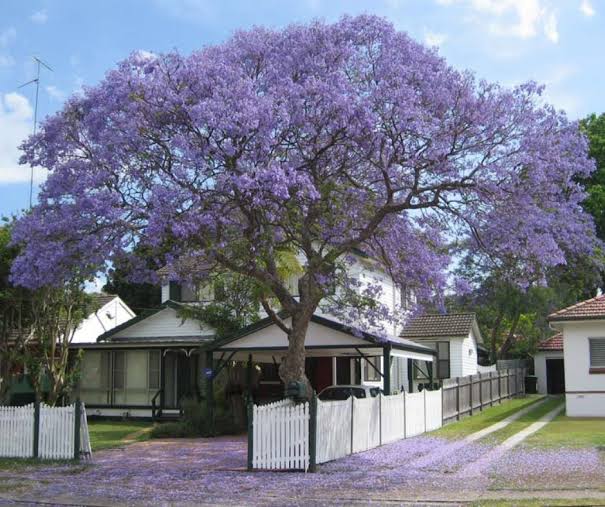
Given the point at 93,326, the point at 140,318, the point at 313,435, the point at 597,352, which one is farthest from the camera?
the point at 93,326

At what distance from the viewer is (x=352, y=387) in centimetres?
2417

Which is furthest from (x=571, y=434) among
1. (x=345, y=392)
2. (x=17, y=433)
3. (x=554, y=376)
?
(x=554, y=376)

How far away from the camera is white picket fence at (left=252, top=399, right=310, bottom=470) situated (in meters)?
15.2

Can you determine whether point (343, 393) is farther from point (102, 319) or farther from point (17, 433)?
point (102, 319)

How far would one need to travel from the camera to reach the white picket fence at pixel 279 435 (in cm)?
1525

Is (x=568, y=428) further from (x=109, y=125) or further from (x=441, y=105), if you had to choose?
(x=109, y=125)

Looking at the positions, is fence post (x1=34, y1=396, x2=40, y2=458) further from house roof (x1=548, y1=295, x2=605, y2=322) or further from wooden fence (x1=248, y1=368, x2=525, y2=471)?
house roof (x1=548, y1=295, x2=605, y2=322)

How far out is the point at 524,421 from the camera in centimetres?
2492

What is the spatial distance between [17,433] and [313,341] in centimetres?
885

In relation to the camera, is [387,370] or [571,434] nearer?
[571,434]

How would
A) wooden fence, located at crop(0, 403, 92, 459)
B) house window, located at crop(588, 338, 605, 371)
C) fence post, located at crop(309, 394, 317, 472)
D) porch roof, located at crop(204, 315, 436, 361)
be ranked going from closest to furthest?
fence post, located at crop(309, 394, 317, 472)
wooden fence, located at crop(0, 403, 92, 459)
porch roof, located at crop(204, 315, 436, 361)
house window, located at crop(588, 338, 605, 371)

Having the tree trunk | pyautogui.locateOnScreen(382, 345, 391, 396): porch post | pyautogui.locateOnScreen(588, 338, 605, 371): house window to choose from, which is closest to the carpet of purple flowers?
the tree trunk

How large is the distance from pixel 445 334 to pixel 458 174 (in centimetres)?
2157

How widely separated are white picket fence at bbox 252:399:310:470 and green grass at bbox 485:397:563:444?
6.02m
